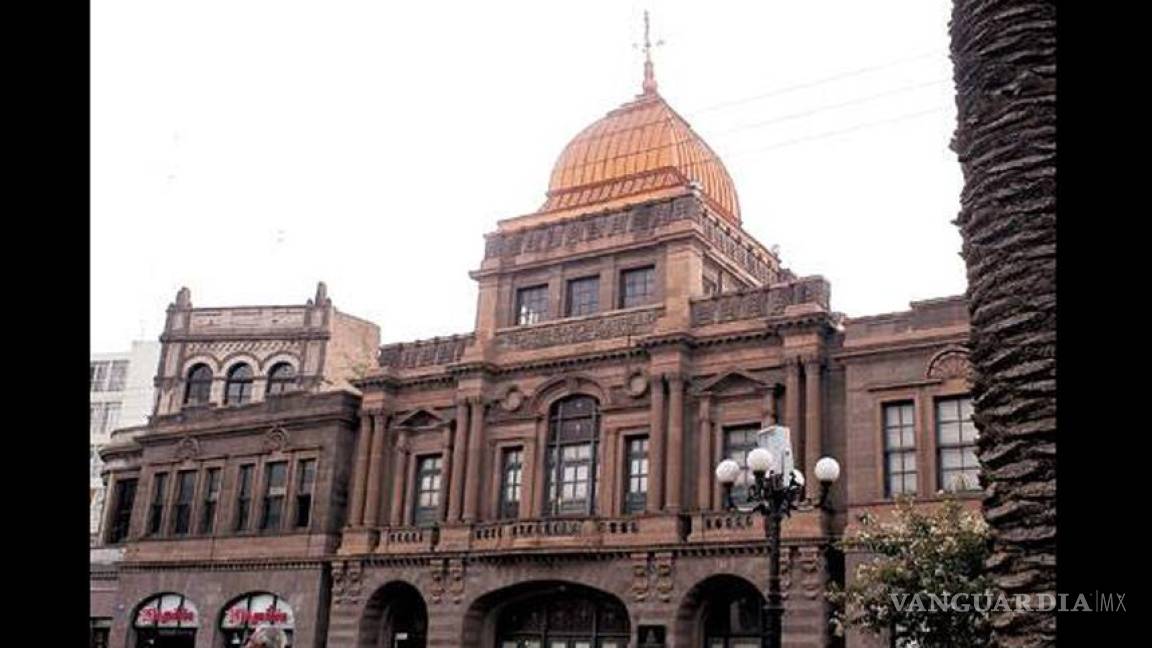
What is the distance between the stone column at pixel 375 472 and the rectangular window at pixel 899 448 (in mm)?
16257

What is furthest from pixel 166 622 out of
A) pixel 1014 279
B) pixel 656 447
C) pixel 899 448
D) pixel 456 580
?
pixel 1014 279

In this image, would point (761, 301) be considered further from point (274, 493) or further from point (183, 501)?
point (183, 501)

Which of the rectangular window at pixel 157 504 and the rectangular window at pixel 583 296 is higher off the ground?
the rectangular window at pixel 583 296

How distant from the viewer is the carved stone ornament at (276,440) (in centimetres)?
3725

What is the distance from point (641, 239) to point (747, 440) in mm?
6977

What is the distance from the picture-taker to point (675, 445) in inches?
1156

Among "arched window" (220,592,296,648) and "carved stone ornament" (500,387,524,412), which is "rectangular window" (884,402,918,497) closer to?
"carved stone ornament" (500,387,524,412)

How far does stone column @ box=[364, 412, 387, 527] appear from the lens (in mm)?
34406

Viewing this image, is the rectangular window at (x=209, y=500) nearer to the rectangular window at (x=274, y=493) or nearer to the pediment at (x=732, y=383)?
the rectangular window at (x=274, y=493)

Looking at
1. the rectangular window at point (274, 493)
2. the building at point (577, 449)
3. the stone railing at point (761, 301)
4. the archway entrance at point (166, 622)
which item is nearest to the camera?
the building at point (577, 449)

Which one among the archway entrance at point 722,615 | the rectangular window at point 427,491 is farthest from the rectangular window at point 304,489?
the archway entrance at point 722,615

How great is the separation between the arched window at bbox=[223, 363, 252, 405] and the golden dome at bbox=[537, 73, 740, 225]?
15413 millimetres

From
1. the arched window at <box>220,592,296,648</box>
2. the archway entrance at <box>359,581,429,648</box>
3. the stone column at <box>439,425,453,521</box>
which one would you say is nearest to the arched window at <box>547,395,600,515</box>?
the stone column at <box>439,425,453,521</box>
